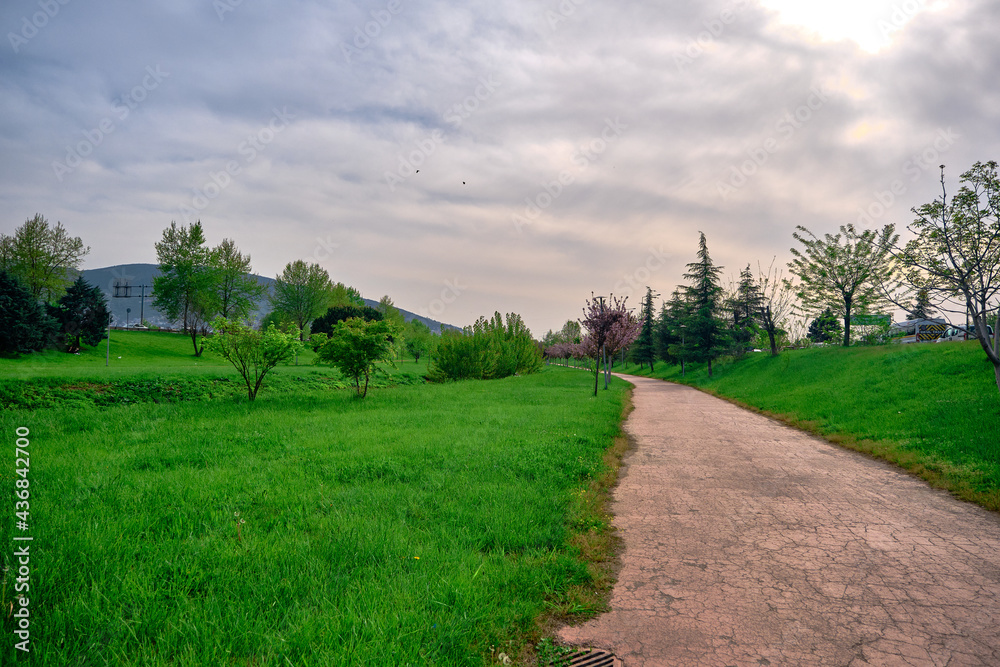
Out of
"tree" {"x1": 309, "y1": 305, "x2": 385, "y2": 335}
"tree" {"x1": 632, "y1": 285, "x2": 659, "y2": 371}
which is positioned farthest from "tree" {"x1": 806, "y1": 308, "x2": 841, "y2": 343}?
"tree" {"x1": 309, "y1": 305, "x2": 385, "y2": 335}

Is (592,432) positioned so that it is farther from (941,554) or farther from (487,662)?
(487,662)

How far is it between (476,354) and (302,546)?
86.7 ft

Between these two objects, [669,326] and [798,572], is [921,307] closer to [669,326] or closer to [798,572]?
[798,572]

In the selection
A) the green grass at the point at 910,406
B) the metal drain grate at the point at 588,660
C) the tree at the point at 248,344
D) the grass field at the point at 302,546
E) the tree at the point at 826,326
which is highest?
the tree at the point at 826,326

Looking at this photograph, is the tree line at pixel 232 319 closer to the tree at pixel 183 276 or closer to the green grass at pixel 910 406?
the tree at pixel 183 276

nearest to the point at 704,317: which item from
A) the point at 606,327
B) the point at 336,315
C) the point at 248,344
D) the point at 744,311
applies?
the point at 744,311

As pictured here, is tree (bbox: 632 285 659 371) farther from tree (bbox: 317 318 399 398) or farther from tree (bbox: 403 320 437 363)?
tree (bbox: 317 318 399 398)

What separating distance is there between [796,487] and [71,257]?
48.1 metres

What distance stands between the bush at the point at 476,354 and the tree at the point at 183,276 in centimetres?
2367

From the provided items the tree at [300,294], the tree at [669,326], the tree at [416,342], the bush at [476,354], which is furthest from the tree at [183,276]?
the tree at [669,326]

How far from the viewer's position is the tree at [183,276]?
127 feet

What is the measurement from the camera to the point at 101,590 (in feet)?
9.57

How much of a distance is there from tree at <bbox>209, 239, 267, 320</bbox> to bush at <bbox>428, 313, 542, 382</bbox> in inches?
848

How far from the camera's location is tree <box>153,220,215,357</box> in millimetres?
38594
